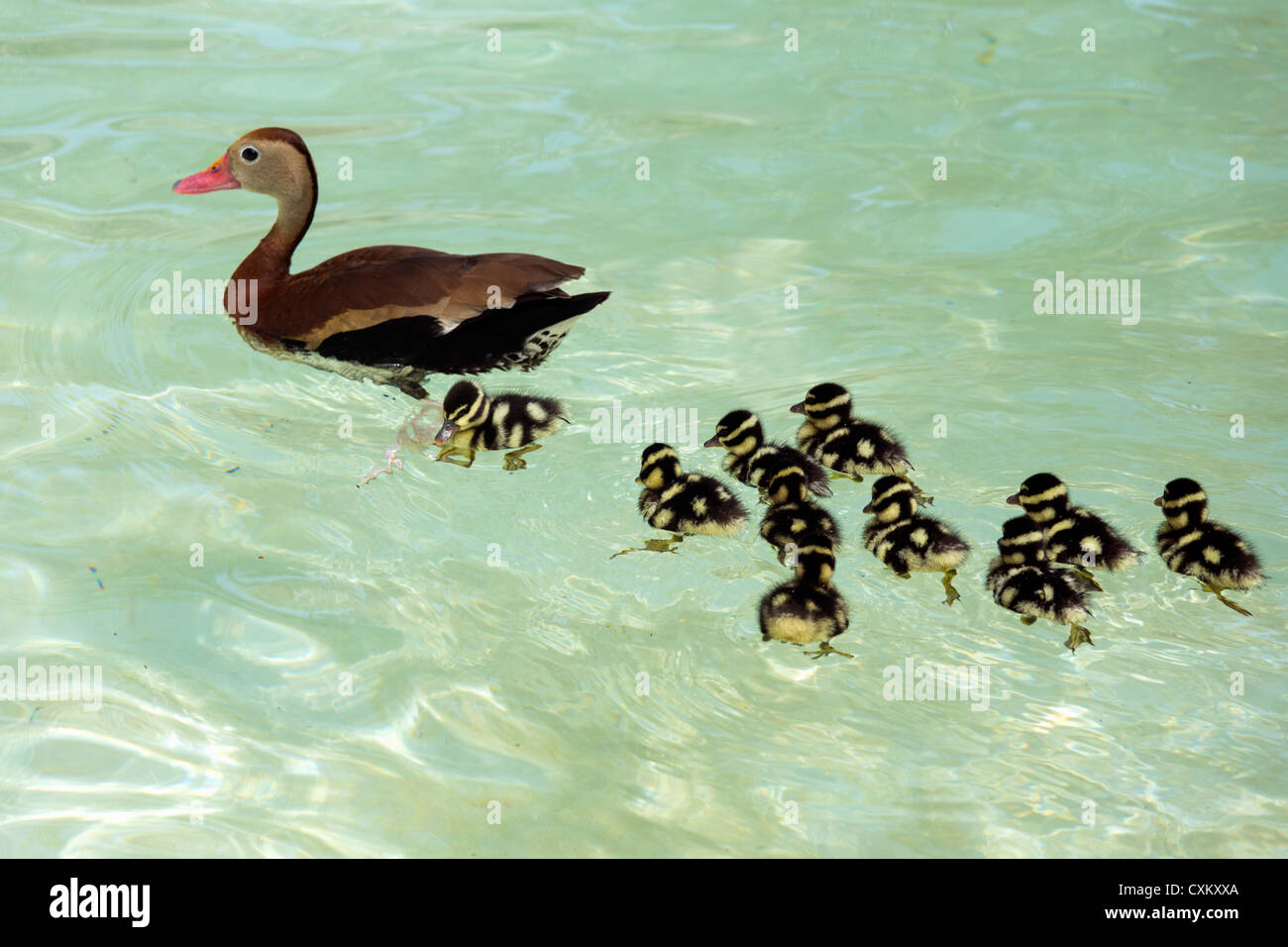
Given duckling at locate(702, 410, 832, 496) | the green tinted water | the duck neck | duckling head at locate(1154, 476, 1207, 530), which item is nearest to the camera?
the green tinted water

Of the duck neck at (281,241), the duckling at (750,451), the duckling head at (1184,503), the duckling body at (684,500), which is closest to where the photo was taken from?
the duckling head at (1184,503)

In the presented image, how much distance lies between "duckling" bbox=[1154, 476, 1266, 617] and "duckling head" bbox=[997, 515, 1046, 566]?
380 millimetres

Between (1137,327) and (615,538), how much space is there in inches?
93.2

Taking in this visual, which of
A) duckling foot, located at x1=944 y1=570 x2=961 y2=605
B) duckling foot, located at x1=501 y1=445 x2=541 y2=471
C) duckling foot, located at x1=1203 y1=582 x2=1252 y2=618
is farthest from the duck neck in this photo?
duckling foot, located at x1=1203 y1=582 x2=1252 y2=618

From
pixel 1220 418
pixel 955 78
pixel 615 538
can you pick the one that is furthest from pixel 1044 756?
pixel 955 78

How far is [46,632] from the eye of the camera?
3.66 meters

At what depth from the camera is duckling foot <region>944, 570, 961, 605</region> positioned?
12.2 ft

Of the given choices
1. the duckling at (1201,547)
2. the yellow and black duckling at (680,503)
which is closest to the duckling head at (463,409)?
the yellow and black duckling at (680,503)

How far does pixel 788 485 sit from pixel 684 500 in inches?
11.9

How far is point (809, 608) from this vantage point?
3451mm

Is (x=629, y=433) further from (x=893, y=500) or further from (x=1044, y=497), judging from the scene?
(x=1044, y=497)

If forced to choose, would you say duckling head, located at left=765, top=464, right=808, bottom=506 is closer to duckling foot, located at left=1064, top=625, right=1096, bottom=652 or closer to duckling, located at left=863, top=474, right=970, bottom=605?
duckling, located at left=863, top=474, right=970, bottom=605

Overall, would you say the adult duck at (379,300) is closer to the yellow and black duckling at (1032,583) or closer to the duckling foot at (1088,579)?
Answer: the yellow and black duckling at (1032,583)

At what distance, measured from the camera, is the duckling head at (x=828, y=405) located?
4.29 meters
